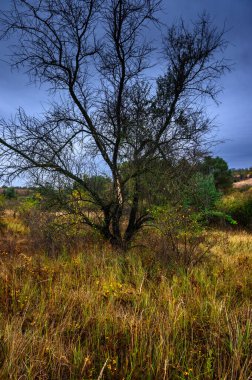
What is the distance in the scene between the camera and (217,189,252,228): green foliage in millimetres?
16959

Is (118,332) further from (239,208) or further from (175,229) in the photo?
(239,208)

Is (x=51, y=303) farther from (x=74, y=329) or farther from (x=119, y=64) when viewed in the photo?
(x=119, y=64)

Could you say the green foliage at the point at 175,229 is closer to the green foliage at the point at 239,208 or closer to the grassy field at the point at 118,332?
the grassy field at the point at 118,332

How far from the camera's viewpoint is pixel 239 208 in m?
17.4

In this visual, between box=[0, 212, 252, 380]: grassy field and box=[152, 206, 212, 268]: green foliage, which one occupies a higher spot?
box=[152, 206, 212, 268]: green foliage

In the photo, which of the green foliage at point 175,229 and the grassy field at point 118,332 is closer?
the grassy field at point 118,332

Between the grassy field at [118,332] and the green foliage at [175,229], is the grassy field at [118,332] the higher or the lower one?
the lower one

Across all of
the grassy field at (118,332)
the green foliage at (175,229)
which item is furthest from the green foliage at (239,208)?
the grassy field at (118,332)

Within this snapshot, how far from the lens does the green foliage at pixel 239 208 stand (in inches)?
668

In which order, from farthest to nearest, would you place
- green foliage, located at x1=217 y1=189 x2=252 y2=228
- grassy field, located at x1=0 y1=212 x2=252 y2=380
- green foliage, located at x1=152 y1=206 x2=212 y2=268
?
green foliage, located at x1=217 y1=189 x2=252 y2=228
green foliage, located at x1=152 y1=206 x2=212 y2=268
grassy field, located at x1=0 y1=212 x2=252 y2=380

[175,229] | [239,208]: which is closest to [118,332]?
[175,229]

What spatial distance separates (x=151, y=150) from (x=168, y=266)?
3.00 metres

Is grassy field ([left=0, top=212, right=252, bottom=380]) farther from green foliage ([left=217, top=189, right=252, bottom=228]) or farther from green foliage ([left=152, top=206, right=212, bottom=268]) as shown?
green foliage ([left=217, top=189, right=252, bottom=228])

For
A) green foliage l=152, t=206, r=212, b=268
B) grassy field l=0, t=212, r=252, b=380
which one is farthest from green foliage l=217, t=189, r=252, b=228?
grassy field l=0, t=212, r=252, b=380
